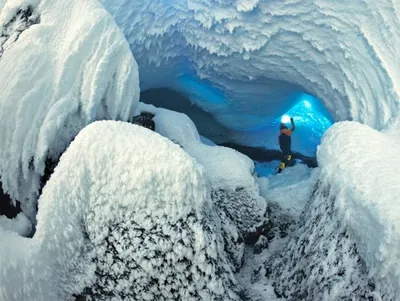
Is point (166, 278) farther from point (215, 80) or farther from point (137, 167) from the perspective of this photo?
point (215, 80)

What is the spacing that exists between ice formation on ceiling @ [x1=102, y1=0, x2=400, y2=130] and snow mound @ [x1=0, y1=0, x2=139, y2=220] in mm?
1471

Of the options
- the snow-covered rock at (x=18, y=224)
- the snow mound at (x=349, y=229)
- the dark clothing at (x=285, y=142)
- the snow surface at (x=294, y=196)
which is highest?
the snow mound at (x=349, y=229)

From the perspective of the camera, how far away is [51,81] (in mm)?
2939

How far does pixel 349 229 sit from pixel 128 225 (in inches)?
55.1

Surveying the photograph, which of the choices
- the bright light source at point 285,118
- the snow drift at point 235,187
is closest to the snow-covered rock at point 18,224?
the snow drift at point 235,187

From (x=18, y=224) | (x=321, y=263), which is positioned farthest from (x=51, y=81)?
(x=321, y=263)

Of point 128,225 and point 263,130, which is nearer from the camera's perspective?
point 128,225

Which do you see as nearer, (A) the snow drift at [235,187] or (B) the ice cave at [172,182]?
(B) the ice cave at [172,182]

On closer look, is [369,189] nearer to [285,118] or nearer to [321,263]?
[321,263]

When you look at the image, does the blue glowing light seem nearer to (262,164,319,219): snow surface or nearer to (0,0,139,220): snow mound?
(262,164,319,219): snow surface

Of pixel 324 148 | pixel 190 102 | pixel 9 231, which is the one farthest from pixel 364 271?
pixel 190 102

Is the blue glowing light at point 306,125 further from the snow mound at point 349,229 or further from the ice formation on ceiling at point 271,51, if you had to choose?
the snow mound at point 349,229

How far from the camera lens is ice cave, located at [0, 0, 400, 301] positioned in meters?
2.24

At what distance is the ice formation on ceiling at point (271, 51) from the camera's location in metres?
3.66
